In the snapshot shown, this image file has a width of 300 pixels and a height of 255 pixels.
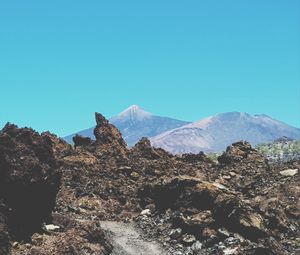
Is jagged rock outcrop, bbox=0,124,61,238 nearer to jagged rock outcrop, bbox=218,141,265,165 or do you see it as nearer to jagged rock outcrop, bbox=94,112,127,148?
jagged rock outcrop, bbox=94,112,127,148

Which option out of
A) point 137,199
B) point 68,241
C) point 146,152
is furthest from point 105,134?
point 68,241

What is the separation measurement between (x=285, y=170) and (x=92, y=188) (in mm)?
28038

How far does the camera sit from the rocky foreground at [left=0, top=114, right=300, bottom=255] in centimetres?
4348

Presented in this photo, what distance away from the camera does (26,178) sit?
4291 cm

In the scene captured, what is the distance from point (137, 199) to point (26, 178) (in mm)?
30295

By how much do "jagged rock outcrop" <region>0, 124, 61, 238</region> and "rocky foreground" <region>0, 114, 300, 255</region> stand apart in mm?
81

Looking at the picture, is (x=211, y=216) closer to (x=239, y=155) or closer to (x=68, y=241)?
(x=68, y=241)

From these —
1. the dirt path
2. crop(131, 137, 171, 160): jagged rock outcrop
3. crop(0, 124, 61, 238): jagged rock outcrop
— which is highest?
crop(131, 137, 171, 160): jagged rock outcrop

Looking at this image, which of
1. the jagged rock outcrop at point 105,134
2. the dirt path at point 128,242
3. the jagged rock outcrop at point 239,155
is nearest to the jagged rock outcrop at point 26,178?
the dirt path at point 128,242

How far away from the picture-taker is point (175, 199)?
204 feet

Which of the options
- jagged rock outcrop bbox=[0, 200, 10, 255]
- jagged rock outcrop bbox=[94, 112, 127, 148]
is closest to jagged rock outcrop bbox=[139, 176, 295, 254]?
jagged rock outcrop bbox=[0, 200, 10, 255]

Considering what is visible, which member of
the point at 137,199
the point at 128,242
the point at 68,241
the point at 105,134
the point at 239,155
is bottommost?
the point at 128,242

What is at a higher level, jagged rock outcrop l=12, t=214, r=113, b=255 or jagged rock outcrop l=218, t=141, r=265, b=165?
jagged rock outcrop l=218, t=141, r=265, b=165

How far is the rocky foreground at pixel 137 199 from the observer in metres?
43.5
